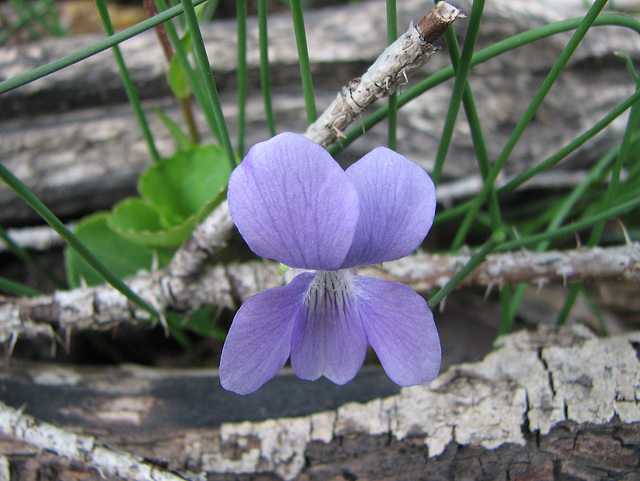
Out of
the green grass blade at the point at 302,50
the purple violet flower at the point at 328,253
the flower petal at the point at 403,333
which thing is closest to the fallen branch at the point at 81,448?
the purple violet flower at the point at 328,253

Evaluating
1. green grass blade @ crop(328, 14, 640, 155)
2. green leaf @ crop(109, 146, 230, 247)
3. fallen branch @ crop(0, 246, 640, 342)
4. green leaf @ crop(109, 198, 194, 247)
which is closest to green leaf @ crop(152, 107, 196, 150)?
green leaf @ crop(109, 146, 230, 247)

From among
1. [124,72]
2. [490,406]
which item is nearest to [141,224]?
[124,72]

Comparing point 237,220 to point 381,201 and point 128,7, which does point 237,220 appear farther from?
point 128,7

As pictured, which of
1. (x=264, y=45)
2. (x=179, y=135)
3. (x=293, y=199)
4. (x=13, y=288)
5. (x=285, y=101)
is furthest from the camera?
(x=285, y=101)

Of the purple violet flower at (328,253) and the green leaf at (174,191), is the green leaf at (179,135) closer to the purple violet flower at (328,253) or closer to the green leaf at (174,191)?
the green leaf at (174,191)

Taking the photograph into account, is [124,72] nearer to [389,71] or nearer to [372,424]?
[389,71]

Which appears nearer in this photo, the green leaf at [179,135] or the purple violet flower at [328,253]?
the purple violet flower at [328,253]

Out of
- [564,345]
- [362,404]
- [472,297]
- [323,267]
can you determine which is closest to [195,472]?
[362,404]
